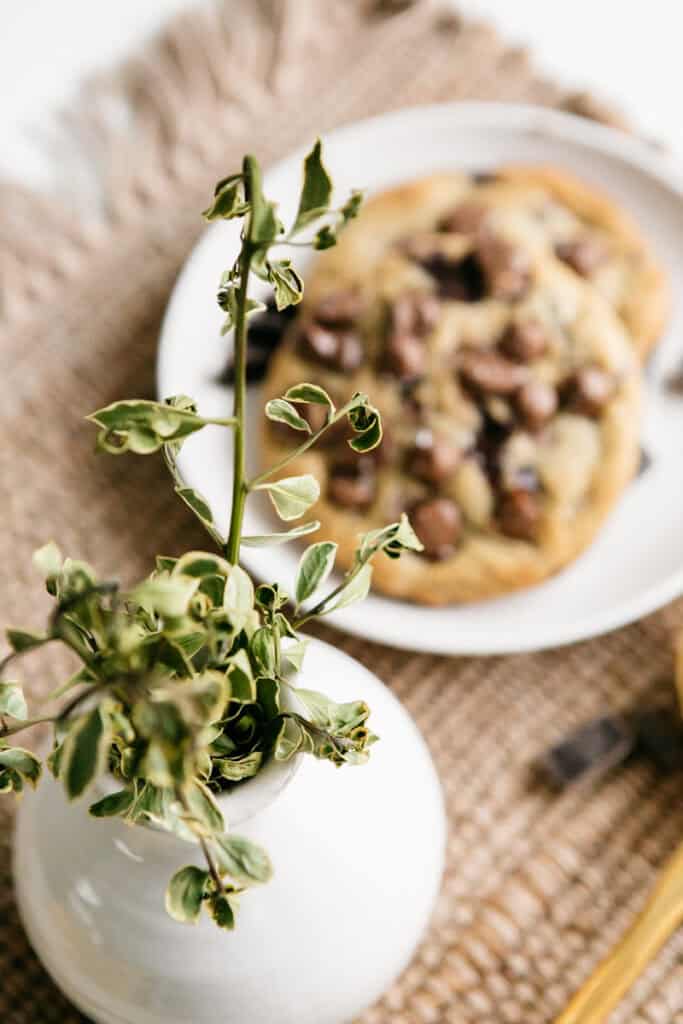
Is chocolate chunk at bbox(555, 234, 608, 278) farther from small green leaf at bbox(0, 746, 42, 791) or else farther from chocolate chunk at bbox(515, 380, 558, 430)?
small green leaf at bbox(0, 746, 42, 791)

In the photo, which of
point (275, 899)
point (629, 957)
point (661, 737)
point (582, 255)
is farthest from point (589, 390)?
point (275, 899)

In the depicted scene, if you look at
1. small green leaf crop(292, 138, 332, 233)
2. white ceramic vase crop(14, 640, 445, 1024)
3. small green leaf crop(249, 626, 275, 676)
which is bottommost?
white ceramic vase crop(14, 640, 445, 1024)

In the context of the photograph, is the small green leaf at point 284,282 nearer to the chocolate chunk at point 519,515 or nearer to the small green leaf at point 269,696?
the small green leaf at point 269,696

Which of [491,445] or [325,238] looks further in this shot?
[491,445]

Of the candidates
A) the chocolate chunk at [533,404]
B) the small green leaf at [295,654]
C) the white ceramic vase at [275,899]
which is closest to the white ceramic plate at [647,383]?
the chocolate chunk at [533,404]

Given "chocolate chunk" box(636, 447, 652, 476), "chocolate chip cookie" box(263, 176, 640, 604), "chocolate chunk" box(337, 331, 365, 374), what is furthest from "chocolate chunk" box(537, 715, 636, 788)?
"chocolate chunk" box(337, 331, 365, 374)

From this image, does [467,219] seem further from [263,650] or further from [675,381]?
[263,650]
